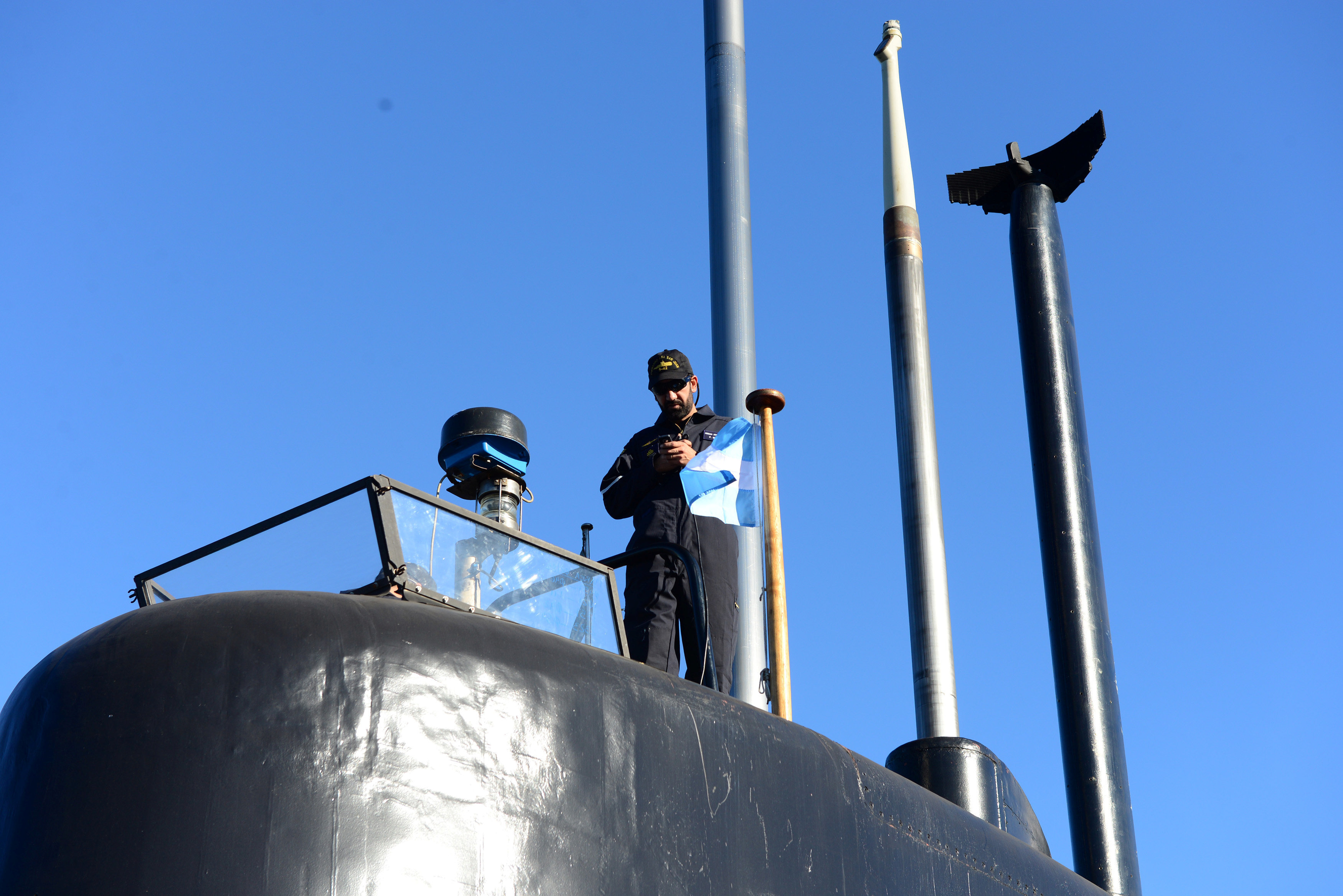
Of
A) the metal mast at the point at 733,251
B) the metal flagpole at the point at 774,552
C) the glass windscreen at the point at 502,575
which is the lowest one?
the glass windscreen at the point at 502,575

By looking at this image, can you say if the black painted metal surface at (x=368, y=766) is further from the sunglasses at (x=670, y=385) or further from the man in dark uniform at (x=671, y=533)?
the sunglasses at (x=670, y=385)

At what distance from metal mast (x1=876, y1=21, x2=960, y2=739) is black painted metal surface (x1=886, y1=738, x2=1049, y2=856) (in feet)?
4.18

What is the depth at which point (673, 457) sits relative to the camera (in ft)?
19.6

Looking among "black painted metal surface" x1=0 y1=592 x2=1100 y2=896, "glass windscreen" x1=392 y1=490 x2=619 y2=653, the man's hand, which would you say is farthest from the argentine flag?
"black painted metal surface" x1=0 y1=592 x2=1100 y2=896

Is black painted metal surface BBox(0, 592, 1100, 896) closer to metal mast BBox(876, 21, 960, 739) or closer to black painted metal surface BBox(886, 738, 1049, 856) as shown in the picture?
black painted metal surface BBox(886, 738, 1049, 856)

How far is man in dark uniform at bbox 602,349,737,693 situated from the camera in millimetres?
5523

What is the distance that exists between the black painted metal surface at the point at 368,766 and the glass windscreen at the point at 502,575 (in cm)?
28

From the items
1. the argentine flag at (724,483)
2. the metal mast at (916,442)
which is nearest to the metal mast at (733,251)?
the metal mast at (916,442)

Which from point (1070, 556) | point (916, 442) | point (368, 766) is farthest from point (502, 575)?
point (916, 442)

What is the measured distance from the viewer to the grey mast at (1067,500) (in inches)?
261

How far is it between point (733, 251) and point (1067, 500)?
4020 mm

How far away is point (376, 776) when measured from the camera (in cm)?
325

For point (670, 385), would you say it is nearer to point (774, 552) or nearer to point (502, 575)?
point (774, 552)

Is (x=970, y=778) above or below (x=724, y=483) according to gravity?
below
